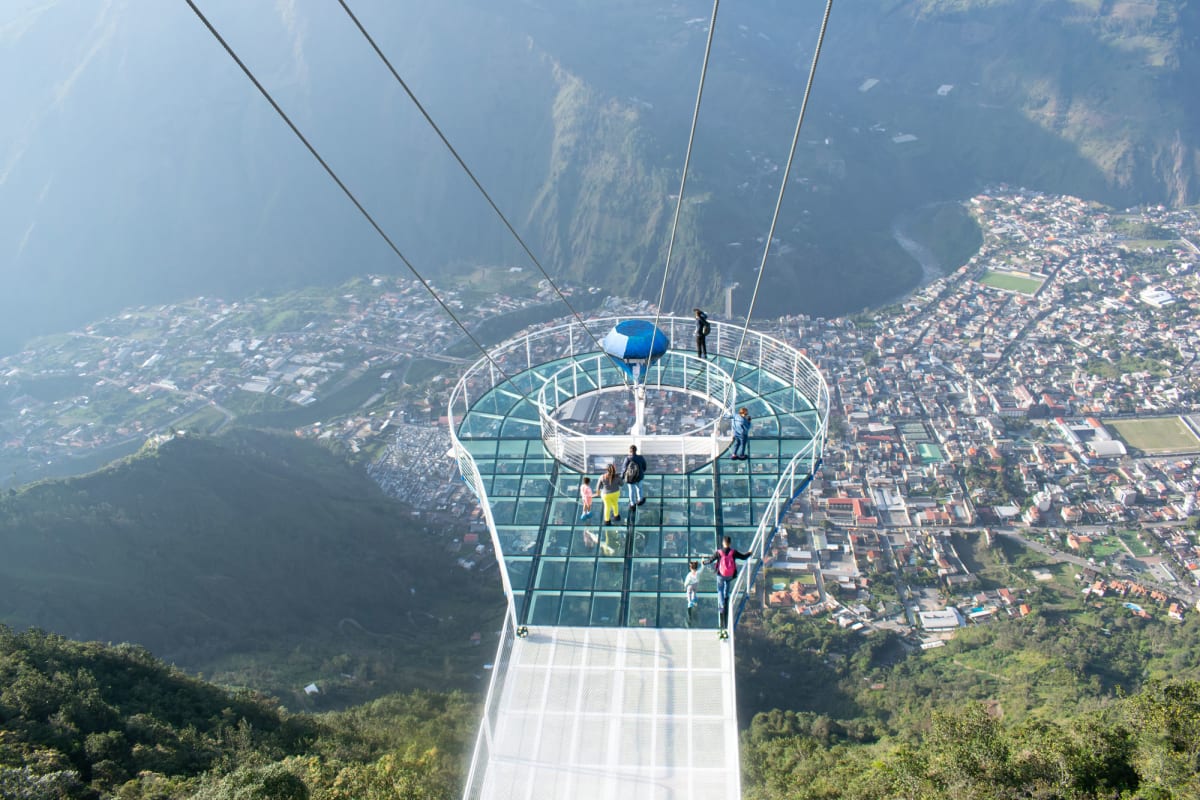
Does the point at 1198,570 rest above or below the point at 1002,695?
above

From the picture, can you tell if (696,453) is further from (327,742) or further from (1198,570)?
(1198,570)

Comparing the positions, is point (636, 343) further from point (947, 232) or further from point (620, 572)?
point (947, 232)

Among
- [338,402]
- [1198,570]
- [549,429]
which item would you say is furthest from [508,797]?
[338,402]

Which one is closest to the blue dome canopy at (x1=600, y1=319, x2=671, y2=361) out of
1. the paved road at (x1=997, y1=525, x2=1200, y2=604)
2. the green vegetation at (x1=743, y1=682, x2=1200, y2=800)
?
the green vegetation at (x1=743, y1=682, x2=1200, y2=800)

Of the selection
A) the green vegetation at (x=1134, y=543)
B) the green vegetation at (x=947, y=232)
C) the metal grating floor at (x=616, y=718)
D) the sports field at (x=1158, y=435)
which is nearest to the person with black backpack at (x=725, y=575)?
the metal grating floor at (x=616, y=718)

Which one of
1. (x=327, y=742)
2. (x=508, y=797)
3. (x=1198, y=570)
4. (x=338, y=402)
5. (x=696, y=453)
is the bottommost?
(x=508, y=797)

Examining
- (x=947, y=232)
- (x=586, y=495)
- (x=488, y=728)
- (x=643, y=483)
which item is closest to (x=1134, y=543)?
(x=643, y=483)

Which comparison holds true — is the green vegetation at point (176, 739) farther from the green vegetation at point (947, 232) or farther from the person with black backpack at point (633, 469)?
the green vegetation at point (947, 232)

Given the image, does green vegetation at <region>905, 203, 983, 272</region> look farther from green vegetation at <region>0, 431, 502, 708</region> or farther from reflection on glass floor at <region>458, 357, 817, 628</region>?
reflection on glass floor at <region>458, 357, 817, 628</region>
